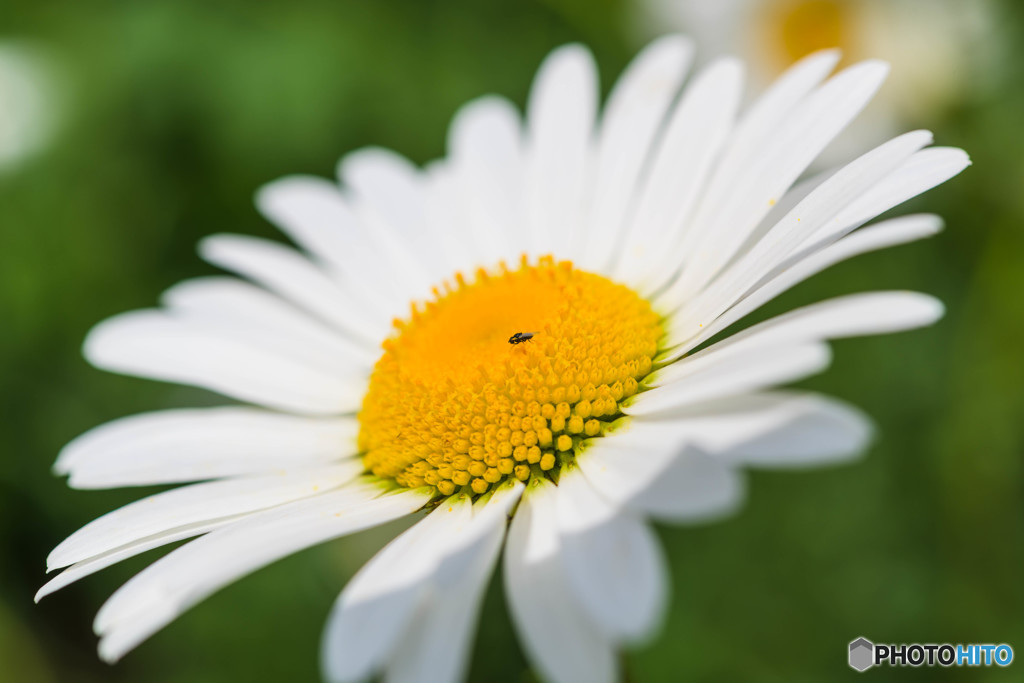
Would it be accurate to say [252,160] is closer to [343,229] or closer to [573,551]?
[343,229]

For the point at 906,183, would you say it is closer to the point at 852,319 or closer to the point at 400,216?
the point at 852,319

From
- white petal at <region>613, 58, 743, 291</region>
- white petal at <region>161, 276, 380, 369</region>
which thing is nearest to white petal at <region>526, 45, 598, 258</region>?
white petal at <region>613, 58, 743, 291</region>

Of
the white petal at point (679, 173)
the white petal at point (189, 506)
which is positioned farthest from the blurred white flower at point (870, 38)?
the white petal at point (189, 506)

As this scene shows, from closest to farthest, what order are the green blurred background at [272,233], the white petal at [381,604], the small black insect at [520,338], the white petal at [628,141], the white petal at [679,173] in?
the white petal at [381,604] < the small black insect at [520,338] < the white petal at [679,173] < the white petal at [628,141] < the green blurred background at [272,233]

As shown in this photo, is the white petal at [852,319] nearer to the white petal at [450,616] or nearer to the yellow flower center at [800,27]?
the white petal at [450,616]

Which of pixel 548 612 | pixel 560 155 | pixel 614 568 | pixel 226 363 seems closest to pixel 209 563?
pixel 548 612

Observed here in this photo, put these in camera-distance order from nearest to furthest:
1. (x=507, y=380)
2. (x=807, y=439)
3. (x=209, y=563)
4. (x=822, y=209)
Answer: (x=807, y=439)
(x=209, y=563)
(x=822, y=209)
(x=507, y=380)
